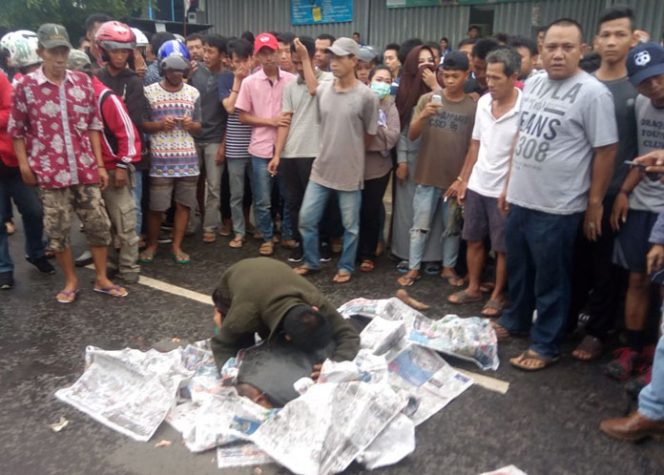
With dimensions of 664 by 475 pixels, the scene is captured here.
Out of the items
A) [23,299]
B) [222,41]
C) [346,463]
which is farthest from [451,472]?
[222,41]

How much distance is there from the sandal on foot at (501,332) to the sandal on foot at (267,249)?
92.4 inches

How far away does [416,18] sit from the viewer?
1180 cm

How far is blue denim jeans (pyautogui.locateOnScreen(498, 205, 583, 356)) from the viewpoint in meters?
3.60

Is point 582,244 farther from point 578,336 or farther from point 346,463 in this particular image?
point 346,463

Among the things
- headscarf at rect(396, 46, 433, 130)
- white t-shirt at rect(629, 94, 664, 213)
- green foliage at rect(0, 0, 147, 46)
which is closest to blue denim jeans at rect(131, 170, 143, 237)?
headscarf at rect(396, 46, 433, 130)

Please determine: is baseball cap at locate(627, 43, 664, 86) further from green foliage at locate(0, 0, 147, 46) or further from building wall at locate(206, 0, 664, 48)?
green foliage at locate(0, 0, 147, 46)

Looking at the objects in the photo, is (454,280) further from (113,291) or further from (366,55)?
(113,291)

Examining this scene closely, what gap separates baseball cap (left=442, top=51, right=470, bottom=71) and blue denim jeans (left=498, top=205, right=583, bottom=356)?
1330 mm

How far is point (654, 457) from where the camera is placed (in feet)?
9.62

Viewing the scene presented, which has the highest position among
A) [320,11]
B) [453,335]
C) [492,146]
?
[320,11]

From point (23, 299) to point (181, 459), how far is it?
8.33 ft

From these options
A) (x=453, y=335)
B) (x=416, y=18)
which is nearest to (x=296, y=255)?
(x=453, y=335)

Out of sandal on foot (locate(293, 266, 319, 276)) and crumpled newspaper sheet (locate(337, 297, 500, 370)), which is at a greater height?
crumpled newspaper sheet (locate(337, 297, 500, 370))

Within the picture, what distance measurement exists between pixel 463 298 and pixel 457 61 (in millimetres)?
1764
